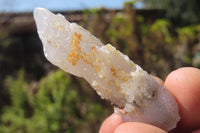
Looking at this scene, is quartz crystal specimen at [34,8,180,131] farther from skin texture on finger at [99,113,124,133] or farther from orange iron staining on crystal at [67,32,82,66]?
skin texture on finger at [99,113,124,133]

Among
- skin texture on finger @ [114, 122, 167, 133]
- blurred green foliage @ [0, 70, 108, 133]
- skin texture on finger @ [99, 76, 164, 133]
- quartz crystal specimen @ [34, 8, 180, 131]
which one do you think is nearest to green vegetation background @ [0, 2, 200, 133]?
blurred green foliage @ [0, 70, 108, 133]

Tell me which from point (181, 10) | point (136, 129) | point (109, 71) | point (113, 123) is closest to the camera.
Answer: point (136, 129)

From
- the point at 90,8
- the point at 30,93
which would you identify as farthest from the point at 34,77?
the point at 90,8

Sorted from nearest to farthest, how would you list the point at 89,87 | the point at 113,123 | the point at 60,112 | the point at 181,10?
the point at 113,123 → the point at 60,112 → the point at 89,87 → the point at 181,10

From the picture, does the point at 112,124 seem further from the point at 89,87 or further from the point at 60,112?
the point at 89,87

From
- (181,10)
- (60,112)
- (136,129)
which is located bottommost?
(60,112)

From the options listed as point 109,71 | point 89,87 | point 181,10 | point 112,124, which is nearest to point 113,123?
point 112,124
